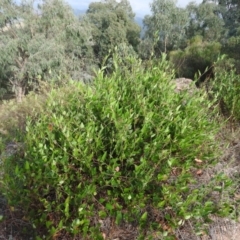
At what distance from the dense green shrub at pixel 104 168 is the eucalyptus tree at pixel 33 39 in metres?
13.3

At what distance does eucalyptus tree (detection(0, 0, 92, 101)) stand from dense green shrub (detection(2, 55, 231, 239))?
13295 mm

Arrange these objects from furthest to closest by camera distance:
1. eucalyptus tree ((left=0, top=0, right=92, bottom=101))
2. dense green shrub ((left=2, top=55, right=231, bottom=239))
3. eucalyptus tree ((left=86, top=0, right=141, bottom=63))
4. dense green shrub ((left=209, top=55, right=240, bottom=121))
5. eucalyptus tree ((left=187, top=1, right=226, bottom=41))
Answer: eucalyptus tree ((left=187, top=1, right=226, bottom=41)) → eucalyptus tree ((left=86, top=0, right=141, bottom=63)) → eucalyptus tree ((left=0, top=0, right=92, bottom=101)) → dense green shrub ((left=209, top=55, right=240, bottom=121)) → dense green shrub ((left=2, top=55, right=231, bottom=239))

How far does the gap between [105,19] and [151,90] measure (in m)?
19.5

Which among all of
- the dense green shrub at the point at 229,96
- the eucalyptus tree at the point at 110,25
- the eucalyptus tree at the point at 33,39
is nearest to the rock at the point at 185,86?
the dense green shrub at the point at 229,96

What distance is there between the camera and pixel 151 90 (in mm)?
2143

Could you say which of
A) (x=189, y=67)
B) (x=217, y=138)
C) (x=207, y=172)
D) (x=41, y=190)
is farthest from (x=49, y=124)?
(x=189, y=67)

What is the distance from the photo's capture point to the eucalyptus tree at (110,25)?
63.6 feet

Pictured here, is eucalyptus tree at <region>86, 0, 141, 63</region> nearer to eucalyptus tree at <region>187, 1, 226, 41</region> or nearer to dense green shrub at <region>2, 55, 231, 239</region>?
eucalyptus tree at <region>187, 1, 226, 41</region>

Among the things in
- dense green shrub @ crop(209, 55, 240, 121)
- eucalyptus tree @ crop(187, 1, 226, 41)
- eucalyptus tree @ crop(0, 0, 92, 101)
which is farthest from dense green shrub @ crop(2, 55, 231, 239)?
eucalyptus tree @ crop(187, 1, 226, 41)

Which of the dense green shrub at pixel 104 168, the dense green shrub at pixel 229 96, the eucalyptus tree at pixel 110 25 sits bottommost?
the dense green shrub at pixel 104 168

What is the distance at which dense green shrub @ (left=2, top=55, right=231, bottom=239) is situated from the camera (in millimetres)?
1615

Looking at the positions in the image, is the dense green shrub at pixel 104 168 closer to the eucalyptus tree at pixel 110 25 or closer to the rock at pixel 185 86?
the rock at pixel 185 86

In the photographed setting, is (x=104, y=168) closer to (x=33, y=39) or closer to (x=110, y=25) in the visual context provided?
(x=33, y=39)

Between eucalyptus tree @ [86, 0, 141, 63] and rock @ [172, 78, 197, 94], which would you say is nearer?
rock @ [172, 78, 197, 94]
